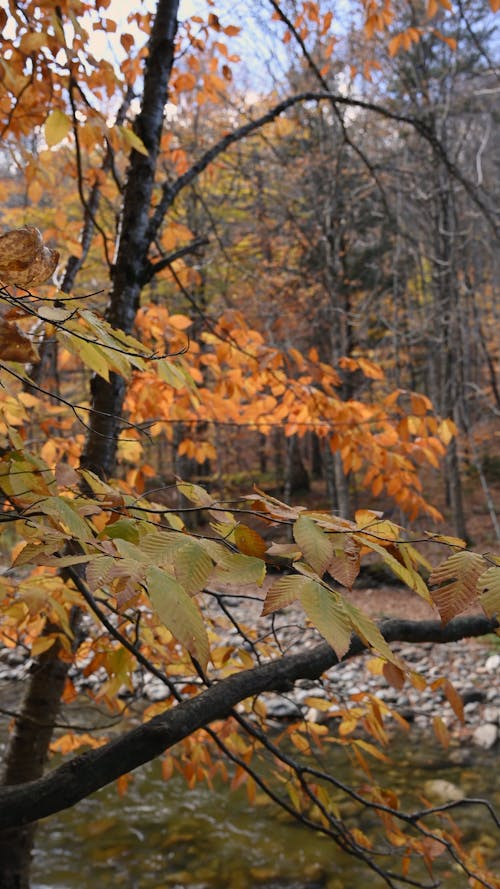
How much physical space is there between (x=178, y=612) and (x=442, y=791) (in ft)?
17.4

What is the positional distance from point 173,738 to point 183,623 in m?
0.41

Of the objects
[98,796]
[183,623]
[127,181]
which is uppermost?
[127,181]

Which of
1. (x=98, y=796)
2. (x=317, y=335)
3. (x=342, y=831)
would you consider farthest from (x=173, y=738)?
(x=317, y=335)

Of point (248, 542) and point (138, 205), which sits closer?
point (248, 542)

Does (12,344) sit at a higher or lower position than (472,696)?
higher

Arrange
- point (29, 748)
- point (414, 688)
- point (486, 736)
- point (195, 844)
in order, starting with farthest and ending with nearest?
point (414, 688) → point (486, 736) → point (195, 844) → point (29, 748)

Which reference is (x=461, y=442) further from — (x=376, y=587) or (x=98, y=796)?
(x=98, y=796)

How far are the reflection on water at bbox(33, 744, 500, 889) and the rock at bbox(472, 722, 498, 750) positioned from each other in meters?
0.58

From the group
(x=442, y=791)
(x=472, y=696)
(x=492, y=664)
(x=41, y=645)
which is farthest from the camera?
(x=492, y=664)

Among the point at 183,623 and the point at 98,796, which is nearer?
the point at 183,623

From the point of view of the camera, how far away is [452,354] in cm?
1041

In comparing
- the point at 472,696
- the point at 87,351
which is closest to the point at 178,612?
the point at 87,351

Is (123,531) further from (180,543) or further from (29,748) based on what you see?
(29,748)

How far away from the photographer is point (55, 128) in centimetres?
160
